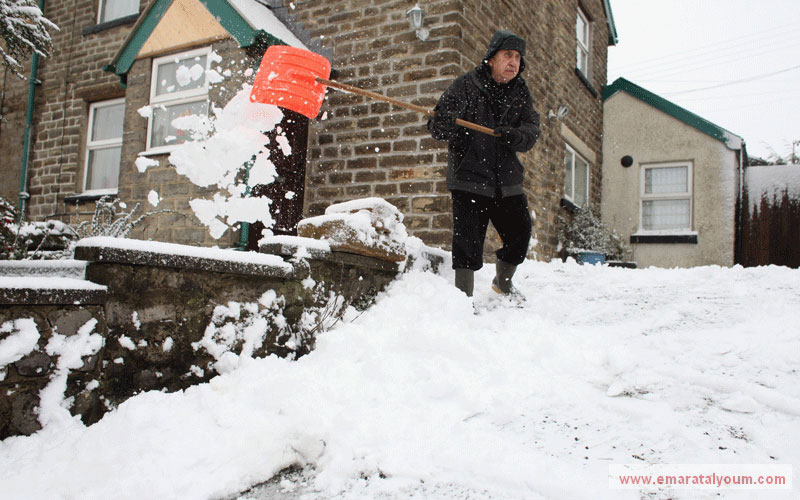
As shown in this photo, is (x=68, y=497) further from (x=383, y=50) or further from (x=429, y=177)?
(x=383, y=50)

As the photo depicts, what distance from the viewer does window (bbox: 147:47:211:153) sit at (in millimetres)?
5672

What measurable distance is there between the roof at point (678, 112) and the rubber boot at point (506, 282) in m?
7.06

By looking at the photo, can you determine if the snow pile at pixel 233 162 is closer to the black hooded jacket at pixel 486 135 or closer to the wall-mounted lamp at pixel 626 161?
the black hooded jacket at pixel 486 135

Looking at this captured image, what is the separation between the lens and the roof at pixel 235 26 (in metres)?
5.29

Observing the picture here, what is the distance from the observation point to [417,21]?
5.01m

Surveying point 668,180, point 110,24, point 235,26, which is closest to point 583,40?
point 668,180

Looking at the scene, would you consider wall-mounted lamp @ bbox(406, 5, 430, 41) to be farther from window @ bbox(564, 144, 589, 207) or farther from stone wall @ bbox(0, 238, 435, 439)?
window @ bbox(564, 144, 589, 207)

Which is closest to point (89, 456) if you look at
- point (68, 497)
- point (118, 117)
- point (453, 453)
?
point (68, 497)

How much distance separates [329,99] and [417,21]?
128 cm

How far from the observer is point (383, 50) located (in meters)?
5.37

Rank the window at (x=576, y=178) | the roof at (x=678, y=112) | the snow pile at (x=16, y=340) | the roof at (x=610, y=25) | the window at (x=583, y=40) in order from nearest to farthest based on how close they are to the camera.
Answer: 1. the snow pile at (x=16, y=340)
2. the window at (x=576, y=178)
3. the roof at (x=678, y=112)
4. the window at (x=583, y=40)
5. the roof at (x=610, y=25)

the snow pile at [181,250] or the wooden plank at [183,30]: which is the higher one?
the wooden plank at [183,30]

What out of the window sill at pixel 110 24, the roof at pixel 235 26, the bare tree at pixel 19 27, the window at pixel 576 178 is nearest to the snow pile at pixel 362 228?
the roof at pixel 235 26

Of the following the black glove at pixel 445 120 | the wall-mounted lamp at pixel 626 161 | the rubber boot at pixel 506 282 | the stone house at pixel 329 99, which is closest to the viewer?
the black glove at pixel 445 120
